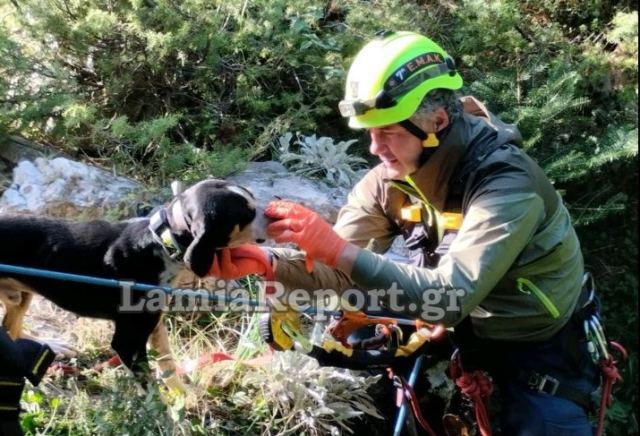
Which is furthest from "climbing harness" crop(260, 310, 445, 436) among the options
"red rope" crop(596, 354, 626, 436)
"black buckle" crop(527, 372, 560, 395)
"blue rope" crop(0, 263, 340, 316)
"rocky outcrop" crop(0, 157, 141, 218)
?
"rocky outcrop" crop(0, 157, 141, 218)

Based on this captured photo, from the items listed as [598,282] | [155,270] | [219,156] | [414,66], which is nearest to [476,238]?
[414,66]

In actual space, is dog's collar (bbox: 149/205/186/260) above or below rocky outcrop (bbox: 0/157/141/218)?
above

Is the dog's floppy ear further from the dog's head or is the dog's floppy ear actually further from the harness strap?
the harness strap

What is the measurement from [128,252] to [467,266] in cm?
170

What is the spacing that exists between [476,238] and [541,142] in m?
2.84

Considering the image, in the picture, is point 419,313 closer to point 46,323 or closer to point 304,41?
point 46,323

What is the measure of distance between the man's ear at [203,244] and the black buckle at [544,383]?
1443mm

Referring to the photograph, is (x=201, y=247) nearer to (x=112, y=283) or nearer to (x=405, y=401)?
(x=112, y=283)

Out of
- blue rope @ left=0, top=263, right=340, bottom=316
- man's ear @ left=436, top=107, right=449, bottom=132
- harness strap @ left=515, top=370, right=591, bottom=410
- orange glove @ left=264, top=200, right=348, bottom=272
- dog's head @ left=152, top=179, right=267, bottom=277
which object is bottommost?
blue rope @ left=0, top=263, right=340, bottom=316

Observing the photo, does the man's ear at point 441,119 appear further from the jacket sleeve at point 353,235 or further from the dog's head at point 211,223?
the dog's head at point 211,223

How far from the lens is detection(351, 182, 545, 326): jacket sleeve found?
8.91ft

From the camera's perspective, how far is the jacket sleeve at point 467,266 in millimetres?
2715

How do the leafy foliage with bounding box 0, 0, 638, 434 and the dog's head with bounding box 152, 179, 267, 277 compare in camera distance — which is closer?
the dog's head with bounding box 152, 179, 267, 277

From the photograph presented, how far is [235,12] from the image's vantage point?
5.36m
